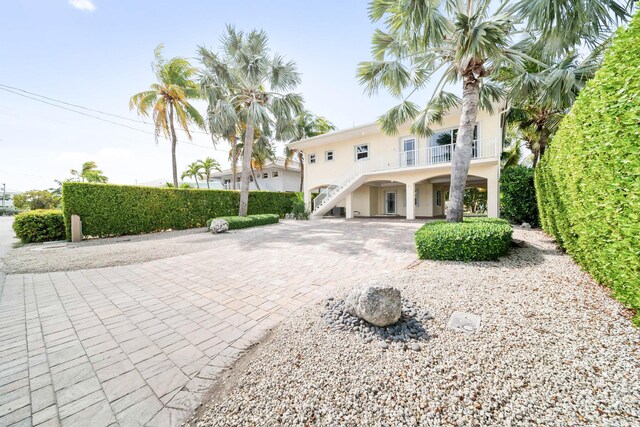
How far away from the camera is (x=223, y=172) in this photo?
101 ft

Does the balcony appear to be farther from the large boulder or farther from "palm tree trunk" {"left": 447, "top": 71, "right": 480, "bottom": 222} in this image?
the large boulder

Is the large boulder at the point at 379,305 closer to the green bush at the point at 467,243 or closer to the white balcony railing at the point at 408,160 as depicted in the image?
the green bush at the point at 467,243

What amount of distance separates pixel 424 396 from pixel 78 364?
10.6ft

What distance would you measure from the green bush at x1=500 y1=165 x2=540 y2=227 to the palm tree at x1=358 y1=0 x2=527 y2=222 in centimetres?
342

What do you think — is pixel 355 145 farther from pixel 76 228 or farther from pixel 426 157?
pixel 76 228

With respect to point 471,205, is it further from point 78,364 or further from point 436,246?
point 78,364

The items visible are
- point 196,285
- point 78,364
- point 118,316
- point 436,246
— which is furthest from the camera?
point 436,246

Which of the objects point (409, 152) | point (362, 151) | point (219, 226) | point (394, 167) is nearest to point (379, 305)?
point (219, 226)

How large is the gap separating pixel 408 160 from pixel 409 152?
0.71 m

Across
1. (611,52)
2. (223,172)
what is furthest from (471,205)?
(223,172)

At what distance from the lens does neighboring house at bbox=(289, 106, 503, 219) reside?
40.6 ft

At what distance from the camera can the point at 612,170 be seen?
8.82 feet

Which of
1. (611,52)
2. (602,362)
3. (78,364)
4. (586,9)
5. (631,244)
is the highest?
(586,9)

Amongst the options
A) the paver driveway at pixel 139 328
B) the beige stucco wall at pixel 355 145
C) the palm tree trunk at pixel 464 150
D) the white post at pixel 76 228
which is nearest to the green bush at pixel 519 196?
the beige stucco wall at pixel 355 145
